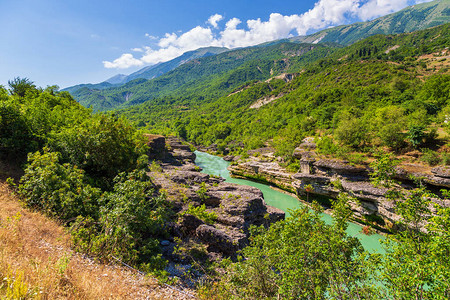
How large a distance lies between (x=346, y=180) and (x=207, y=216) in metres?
19.9

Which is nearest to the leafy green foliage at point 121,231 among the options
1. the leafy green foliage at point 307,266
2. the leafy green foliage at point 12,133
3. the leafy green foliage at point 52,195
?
the leafy green foliage at point 52,195

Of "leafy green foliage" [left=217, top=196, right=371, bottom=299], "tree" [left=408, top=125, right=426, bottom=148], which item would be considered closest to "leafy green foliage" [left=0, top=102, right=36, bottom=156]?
"leafy green foliage" [left=217, top=196, right=371, bottom=299]

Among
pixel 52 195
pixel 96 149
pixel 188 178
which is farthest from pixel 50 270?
pixel 188 178

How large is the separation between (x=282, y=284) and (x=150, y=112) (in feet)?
483

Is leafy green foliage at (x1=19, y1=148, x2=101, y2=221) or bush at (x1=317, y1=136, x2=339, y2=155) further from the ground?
leafy green foliage at (x1=19, y1=148, x2=101, y2=221)

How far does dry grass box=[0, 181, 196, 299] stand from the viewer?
13.3ft

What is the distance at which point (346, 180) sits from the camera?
24.5 metres

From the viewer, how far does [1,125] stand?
12.4 m

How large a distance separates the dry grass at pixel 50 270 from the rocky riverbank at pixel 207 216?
491cm

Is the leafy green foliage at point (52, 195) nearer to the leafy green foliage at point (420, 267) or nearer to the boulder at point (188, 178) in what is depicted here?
the boulder at point (188, 178)

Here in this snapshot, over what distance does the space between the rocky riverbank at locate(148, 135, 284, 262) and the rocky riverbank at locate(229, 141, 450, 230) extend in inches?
322

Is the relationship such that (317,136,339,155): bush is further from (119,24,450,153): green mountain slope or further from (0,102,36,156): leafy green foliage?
(0,102,36,156): leafy green foliage

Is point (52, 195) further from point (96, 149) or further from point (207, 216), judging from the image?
point (207, 216)

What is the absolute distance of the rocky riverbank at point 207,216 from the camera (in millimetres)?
12188
